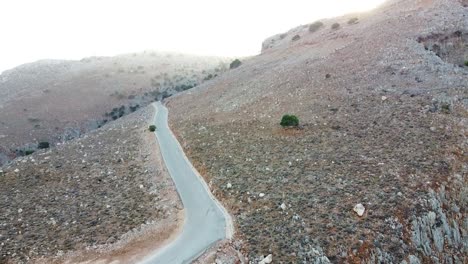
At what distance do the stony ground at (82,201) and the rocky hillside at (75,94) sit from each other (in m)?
19.9

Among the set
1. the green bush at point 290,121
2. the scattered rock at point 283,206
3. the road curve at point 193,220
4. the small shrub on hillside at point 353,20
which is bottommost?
the scattered rock at point 283,206

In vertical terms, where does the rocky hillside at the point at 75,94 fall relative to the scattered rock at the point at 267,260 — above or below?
above

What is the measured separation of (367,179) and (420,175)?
295 cm

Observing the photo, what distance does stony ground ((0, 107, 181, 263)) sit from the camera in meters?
19.7

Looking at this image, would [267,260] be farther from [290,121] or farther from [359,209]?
[290,121]

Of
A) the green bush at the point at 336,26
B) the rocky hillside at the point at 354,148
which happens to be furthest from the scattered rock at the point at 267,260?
the green bush at the point at 336,26

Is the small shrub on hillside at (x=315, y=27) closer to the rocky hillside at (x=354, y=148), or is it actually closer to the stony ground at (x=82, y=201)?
the rocky hillside at (x=354, y=148)

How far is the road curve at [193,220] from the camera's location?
718 inches

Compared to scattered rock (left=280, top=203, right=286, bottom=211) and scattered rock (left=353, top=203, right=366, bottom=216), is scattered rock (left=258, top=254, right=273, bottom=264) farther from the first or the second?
scattered rock (left=353, top=203, right=366, bottom=216)

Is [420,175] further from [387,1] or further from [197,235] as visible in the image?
[387,1]

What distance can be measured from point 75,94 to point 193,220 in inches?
2843

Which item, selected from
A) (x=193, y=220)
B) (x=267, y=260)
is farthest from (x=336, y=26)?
(x=267, y=260)

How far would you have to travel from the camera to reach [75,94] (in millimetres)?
83000

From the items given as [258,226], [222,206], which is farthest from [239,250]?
[222,206]
